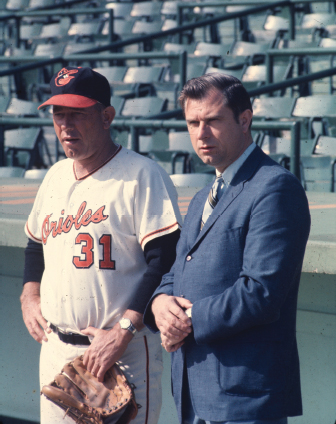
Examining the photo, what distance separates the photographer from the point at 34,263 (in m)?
2.33

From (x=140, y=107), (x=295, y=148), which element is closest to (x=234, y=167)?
(x=295, y=148)

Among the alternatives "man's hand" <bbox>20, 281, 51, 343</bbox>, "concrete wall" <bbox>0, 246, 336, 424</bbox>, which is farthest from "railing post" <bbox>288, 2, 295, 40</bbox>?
"man's hand" <bbox>20, 281, 51, 343</bbox>

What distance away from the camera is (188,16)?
11398 mm

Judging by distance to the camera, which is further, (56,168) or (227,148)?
(56,168)

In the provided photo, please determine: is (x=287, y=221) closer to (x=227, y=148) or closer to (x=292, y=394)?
(x=227, y=148)

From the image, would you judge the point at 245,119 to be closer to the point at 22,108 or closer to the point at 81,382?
the point at 81,382

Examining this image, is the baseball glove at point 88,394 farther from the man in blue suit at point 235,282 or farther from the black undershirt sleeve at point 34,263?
the black undershirt sleeve at point 34,263

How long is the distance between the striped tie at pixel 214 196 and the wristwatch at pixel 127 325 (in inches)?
16.5

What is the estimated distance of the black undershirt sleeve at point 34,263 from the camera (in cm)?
232

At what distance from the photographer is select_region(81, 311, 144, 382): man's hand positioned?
193 centimetres

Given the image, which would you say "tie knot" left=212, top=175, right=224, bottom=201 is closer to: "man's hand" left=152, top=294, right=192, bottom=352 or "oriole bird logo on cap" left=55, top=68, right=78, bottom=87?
"man's hand" left=152, top=294, right=192, bottom=352

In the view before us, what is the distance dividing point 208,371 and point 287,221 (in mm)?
445

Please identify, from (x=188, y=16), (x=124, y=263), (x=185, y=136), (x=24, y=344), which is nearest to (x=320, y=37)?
(x=188, y=16)

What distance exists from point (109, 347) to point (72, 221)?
42 cm
